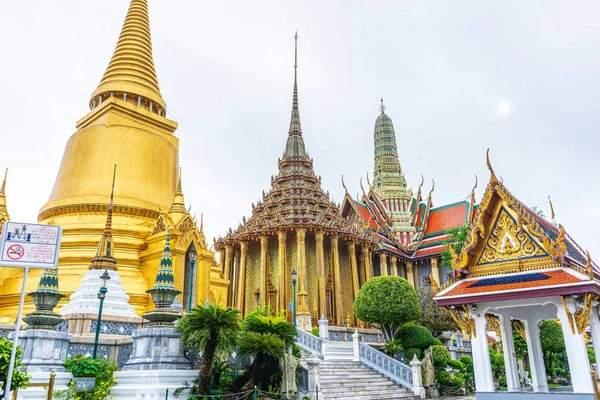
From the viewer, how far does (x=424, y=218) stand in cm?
3788

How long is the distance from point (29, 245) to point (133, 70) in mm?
20081

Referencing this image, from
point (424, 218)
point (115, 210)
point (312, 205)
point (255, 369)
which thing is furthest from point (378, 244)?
point (255, 369)

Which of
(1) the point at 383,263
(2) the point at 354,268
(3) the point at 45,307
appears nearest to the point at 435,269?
(1) the point at 383,263

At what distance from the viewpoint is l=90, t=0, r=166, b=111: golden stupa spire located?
23.5 metres

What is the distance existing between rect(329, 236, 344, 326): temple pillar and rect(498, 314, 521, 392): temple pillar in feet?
52.6

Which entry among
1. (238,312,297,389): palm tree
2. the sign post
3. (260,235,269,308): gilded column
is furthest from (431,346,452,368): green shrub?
the sign post

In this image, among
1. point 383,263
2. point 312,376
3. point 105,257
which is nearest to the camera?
point 312,376

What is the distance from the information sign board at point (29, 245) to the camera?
6.08 meters

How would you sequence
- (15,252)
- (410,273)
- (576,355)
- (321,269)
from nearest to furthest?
(15,252), (576,355), (321,269), (410,273)

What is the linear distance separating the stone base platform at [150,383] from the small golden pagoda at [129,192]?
7.47 meters

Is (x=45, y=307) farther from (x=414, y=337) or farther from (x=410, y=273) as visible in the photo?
(x=410, y=273)

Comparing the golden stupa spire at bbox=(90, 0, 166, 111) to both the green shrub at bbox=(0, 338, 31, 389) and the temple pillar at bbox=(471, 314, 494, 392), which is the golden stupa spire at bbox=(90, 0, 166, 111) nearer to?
the green shrub at bbox=(0, 338, 31, 389)

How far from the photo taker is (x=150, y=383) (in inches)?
361

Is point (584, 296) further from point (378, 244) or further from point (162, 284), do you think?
point (378, 244)
